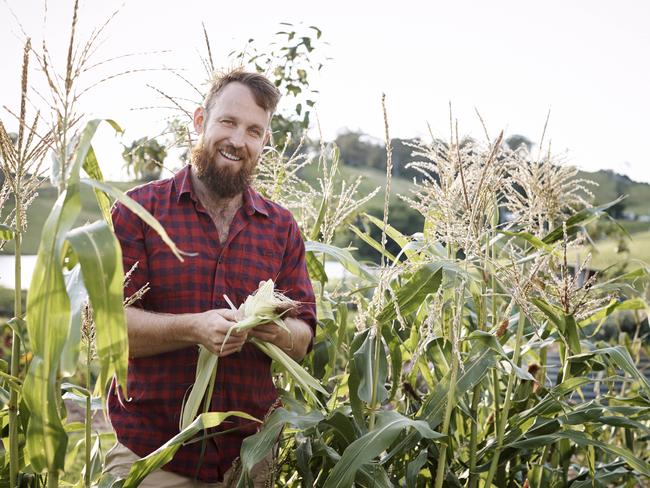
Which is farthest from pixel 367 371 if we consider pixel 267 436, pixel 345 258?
pixel 345 258

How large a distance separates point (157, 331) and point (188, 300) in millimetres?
224

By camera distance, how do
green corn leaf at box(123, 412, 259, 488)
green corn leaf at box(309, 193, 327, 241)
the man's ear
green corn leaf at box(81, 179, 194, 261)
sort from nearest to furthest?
green corn leaf at box(81, 179, 194, 261) < green corn leaf at box(123, 412, 259, 488) < the man's ear < green corn leaf at box(309, 193, 327, 241)

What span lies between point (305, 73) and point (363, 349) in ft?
7.06

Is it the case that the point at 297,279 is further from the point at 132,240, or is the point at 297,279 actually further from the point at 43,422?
the point at 43,422

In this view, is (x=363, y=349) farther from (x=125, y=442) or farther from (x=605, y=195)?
(x=605, y=195)

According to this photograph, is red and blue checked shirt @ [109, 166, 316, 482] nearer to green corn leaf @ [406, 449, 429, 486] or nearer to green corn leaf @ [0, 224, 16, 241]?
green corn leaf @ [0, 224, 16, 241]

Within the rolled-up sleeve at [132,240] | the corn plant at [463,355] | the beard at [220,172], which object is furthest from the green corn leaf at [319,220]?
the rolled-up sleeve at [132,240]

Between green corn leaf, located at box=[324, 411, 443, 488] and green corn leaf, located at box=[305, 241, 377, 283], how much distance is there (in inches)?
24.0

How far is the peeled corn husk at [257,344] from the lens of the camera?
2.04 meters

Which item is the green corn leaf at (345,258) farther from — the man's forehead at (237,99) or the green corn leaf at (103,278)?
the green corn leaf at (103,278)

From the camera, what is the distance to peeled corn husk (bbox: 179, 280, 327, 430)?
2.04m

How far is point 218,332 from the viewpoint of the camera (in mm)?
2004

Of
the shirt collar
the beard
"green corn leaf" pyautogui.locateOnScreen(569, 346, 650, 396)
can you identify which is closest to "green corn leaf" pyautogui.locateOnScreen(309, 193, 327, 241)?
the shirt collar

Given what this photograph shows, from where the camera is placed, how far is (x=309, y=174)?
2391cm
